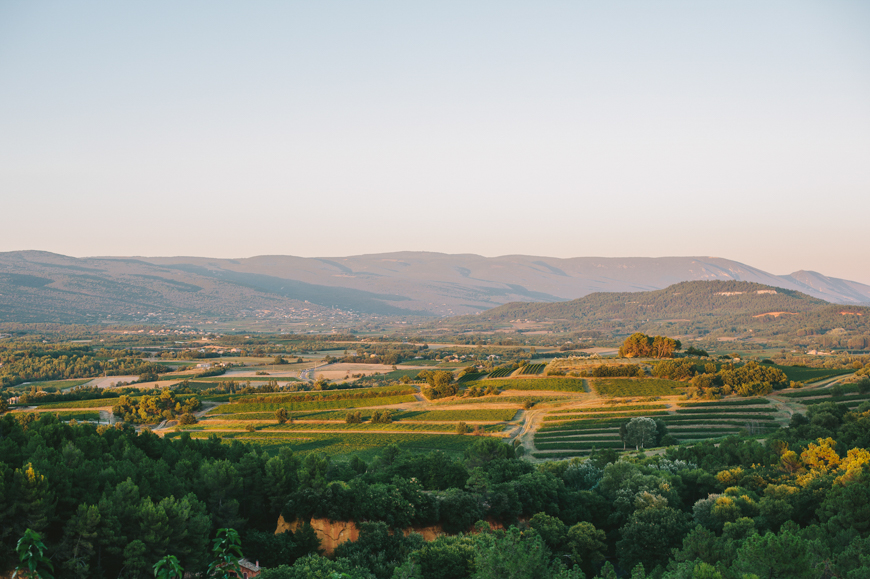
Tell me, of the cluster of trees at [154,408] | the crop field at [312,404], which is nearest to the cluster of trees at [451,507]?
the crop field at [312,404]

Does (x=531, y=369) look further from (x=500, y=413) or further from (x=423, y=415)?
(x=423, y=415)

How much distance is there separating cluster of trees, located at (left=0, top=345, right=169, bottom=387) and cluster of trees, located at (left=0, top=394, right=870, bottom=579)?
91610 millimetres

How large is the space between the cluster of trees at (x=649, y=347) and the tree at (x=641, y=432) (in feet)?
146

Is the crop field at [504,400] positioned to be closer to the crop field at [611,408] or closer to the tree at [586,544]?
the crop field at [611,408]

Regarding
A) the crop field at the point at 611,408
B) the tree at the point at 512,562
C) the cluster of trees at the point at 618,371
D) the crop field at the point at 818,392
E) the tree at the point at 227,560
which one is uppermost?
the tree at the point at 227,560

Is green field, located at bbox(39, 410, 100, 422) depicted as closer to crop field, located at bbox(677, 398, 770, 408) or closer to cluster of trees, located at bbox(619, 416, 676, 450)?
cluster of trees, located at bbox(619, 416, 676, 450)

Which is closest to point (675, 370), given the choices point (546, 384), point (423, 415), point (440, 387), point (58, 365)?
point (546, 384)

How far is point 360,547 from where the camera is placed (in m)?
29.5

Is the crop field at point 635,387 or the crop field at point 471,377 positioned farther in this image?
Answer: the crop field at point 471,377

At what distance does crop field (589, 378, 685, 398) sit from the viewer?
8250 cm

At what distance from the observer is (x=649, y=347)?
106 m

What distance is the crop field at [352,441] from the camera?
211 feet

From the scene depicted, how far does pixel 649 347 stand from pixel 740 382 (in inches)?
1071

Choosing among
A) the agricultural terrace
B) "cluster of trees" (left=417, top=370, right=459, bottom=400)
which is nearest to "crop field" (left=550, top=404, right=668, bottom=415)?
the agricultural terrace
